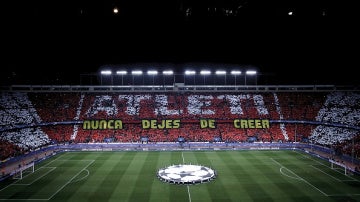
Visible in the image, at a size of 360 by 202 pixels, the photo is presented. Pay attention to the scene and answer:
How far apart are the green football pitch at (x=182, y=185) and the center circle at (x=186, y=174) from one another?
0.70 meters

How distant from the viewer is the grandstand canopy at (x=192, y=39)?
32094mm

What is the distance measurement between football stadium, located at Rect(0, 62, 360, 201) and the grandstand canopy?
14.2 feet

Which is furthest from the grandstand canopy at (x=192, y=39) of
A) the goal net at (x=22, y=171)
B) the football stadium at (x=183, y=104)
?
the goal net at (x=22, y=171)

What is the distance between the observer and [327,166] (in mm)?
41531

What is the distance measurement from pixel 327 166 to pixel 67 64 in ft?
191

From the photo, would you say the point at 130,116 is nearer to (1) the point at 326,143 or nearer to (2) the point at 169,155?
(2) the point at 169,155

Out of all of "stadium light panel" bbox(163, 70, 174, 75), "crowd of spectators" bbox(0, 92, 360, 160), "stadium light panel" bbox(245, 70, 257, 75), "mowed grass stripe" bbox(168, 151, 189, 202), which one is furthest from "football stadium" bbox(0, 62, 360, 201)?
"stadium light panel" bbox(245, 70, 257, 75)

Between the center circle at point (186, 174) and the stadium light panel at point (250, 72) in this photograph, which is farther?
the stadium light panel at point (250, 72)

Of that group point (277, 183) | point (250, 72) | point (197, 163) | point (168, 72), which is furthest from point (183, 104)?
point (277, 183)

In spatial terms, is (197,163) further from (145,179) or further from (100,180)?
(100,180)

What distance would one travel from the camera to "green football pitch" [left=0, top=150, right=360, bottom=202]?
29.7m

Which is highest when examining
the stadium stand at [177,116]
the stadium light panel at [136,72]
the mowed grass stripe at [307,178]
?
the stadium light panel at [136,72]

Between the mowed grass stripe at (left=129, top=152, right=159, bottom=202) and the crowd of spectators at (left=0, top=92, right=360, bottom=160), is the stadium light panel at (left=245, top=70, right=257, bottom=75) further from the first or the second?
the mowed grass stripe at (left=129, top=152, right=159, bottom=202)

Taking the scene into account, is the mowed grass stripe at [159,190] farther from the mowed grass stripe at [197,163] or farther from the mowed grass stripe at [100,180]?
the mowed grass stripe at [100,180]
